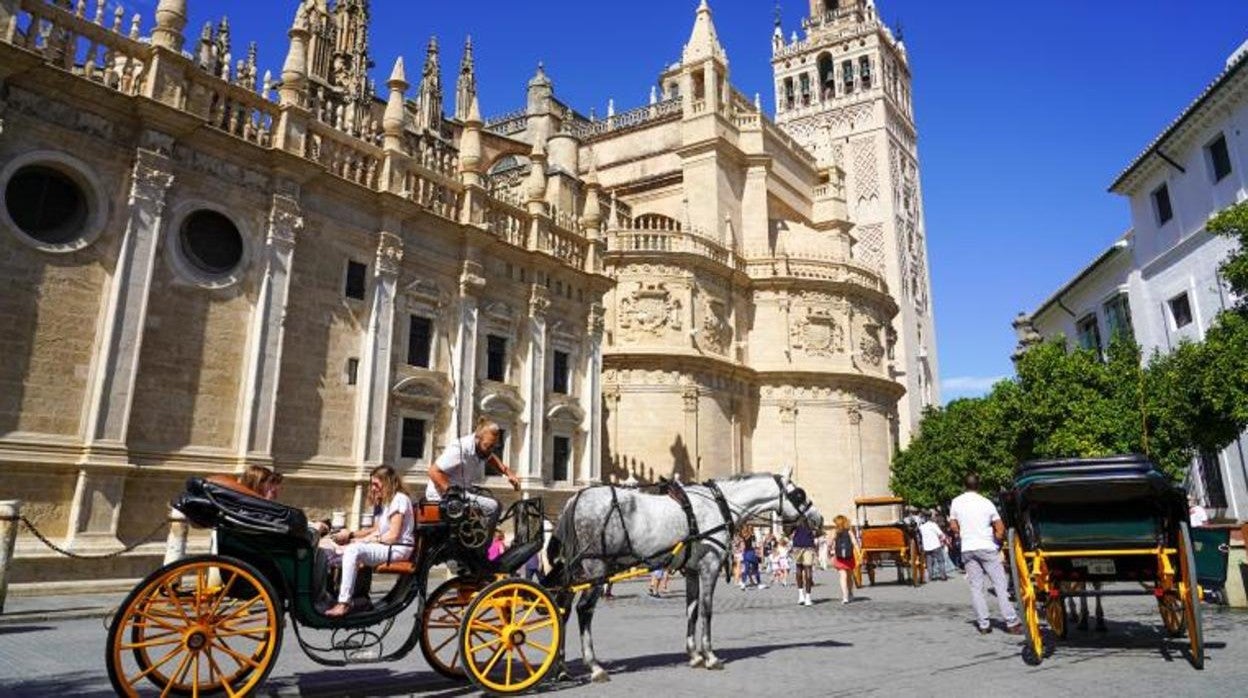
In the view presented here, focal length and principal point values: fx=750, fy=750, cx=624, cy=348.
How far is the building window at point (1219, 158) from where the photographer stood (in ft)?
70.3

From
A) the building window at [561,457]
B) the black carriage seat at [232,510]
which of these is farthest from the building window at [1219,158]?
the black carriage seat at [232,510]

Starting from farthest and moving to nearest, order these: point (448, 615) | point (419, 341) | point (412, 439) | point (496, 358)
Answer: point (496, 358) < point (419, 341) < point (412, 439) < point (448, 615)

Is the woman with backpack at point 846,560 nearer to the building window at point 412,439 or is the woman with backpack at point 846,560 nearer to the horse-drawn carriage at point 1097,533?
the horse-drawn carriage at point 1097,533

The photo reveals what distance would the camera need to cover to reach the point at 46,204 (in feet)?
43.3

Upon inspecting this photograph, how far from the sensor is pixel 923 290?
6153 cm

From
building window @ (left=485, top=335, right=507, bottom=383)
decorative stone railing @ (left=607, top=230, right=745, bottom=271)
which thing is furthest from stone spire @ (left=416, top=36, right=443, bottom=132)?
building window @ (left=485, top=335, right=507, bottom=383)

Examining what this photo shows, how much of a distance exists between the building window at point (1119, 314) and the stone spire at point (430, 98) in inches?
1131

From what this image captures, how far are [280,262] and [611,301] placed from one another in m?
17.5

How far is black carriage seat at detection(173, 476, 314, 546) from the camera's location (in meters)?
5.28

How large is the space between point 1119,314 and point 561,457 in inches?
850

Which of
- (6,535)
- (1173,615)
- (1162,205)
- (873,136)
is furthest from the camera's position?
(873,136)

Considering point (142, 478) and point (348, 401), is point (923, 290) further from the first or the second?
point (142, 478)

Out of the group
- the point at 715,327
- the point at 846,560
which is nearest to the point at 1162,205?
the point at 715,327

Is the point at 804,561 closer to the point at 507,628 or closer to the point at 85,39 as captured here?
the point at 507,628
